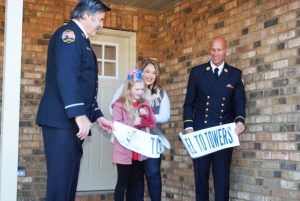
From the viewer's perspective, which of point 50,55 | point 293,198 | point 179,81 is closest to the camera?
point 50,55

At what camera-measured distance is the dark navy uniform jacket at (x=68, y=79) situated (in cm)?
281

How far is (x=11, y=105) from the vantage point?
331 cm

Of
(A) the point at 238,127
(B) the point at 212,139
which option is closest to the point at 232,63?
(A) the point at 238,127

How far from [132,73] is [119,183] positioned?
1042mm

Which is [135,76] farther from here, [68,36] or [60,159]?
[60,159]

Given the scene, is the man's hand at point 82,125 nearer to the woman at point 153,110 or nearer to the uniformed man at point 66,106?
the uniformed man at point 66,106

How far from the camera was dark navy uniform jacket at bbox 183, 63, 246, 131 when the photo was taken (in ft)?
14.8

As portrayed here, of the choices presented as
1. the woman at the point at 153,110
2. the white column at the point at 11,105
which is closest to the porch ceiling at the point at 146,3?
the woman at the point at 153,110

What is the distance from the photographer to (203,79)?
463 centimetres

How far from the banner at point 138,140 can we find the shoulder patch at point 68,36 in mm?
1343

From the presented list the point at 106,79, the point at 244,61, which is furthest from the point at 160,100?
the point at 106,79

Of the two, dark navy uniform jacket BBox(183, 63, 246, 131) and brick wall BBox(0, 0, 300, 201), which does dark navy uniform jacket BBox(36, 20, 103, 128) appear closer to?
dark navy uniform jacket BBox(183, 63, 246, 131)

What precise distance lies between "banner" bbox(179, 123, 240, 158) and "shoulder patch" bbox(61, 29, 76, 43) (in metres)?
1.89

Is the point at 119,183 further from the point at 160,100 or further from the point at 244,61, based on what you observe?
the point at 244,61
